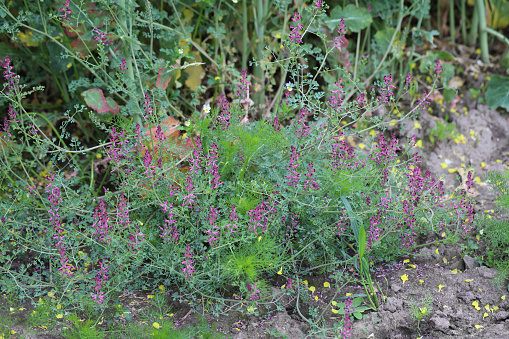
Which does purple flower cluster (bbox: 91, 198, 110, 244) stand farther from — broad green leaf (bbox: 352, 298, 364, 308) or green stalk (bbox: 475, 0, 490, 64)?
green stalk (bbox: 475, 0, 490, 64)

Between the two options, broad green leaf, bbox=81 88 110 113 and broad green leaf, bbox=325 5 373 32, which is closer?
broad green leaf, bbox=81 88 110 113

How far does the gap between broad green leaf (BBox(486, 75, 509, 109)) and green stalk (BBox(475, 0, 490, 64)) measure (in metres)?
0.45

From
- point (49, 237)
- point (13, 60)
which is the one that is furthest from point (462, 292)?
point (13, 60)

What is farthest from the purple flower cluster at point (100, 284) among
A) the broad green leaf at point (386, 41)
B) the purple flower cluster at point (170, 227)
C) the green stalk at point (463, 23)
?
the green stalk at point (463, 23)

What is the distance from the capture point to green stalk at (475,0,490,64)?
152 inches

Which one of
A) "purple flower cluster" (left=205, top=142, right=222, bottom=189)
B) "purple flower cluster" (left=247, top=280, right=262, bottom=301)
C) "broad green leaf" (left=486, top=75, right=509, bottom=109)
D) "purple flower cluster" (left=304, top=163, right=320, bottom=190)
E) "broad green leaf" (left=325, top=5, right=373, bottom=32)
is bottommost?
"purple flower cluster" (left=247, top=280, right=262, bottom=301)

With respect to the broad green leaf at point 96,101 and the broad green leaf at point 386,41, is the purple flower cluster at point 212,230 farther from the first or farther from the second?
the broad green leaf at point 386,41

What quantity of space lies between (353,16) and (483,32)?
1336 millimetres

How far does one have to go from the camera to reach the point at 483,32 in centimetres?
396

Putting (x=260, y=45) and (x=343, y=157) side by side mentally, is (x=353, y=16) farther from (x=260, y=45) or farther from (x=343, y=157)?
(x=343, y=157)

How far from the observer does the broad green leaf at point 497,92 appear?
3.59 m

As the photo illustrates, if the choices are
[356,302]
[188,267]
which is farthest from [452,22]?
[188,267]

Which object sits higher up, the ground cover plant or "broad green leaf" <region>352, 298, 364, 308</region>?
the ground cover plant

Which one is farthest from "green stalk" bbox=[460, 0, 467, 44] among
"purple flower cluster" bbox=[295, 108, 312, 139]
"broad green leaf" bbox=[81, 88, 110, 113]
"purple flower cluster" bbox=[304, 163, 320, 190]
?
"broad green leaf" bbox=[81, 88, 110, 113]
